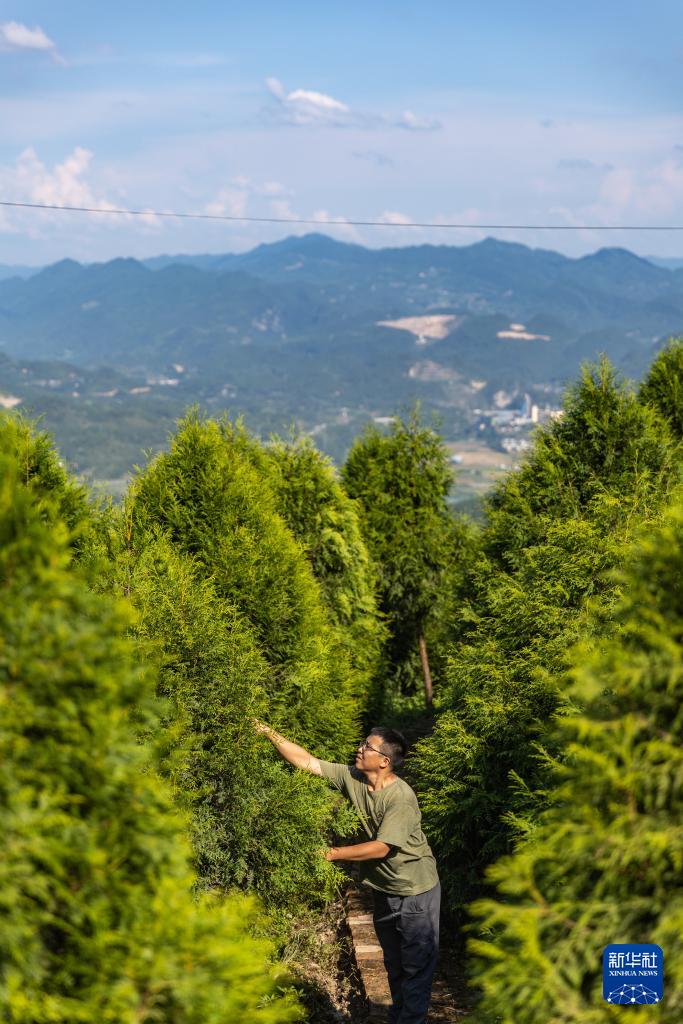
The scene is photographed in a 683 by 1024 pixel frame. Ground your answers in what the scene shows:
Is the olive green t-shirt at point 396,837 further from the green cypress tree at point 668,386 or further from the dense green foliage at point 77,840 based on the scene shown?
the green cypress tree at point 668,386

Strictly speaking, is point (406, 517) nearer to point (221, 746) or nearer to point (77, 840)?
point (221, 746)

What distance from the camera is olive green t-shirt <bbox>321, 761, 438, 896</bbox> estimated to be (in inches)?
204

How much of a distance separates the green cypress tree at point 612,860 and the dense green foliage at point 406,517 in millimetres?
12926

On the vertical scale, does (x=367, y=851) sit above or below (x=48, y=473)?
below

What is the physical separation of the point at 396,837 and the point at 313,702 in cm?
372

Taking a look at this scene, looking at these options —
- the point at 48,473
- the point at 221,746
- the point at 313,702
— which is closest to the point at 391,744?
the point at 221,746

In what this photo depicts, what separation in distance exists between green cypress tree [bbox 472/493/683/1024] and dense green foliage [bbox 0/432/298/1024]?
3.16ft

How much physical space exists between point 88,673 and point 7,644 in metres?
0.26

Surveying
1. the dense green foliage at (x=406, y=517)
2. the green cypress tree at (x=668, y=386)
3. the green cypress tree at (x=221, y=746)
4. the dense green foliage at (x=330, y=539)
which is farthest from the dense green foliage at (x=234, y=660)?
the green cypress tree at (x=668, y=386)

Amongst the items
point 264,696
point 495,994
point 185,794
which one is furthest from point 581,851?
point 264,696

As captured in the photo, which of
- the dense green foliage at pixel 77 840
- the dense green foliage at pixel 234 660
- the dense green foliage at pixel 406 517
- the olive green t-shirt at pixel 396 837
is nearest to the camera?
the dense green foliage at pixel 77 840

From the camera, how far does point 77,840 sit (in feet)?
8.13

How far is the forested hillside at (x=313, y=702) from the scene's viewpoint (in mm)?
2498

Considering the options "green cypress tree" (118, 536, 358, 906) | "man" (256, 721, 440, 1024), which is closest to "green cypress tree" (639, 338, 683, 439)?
"green cypress tree" (118, 536, 358, 906)
